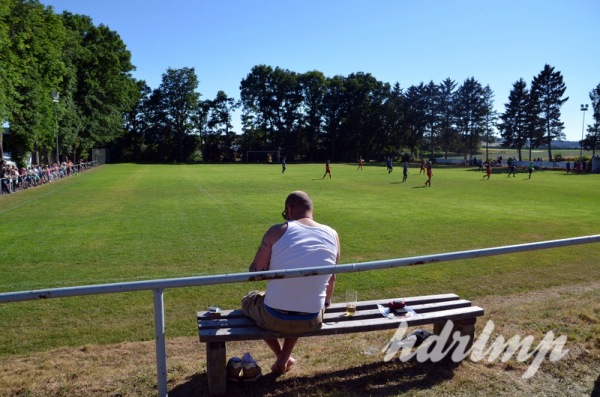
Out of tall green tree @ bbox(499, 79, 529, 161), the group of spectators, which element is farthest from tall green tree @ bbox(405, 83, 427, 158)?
the group of spectators

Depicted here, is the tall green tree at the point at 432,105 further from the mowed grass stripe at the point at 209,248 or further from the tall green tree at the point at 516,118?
the mowed grass stripe at the point at 209,248

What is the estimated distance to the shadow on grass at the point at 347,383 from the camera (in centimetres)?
360

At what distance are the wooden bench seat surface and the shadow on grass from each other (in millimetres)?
371

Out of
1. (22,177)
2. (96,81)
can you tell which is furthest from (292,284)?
(96,81)

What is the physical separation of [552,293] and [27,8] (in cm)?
3761

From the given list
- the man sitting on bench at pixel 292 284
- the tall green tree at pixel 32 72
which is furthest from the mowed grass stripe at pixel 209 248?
the tall green tree at pixel 32 72

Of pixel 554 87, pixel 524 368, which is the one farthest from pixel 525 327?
pixel 554 87

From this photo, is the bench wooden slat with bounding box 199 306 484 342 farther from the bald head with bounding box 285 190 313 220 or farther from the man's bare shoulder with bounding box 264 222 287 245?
the bald head with bounding box 285 190 313 220

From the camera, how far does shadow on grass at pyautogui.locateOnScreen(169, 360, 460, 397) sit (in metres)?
3.60

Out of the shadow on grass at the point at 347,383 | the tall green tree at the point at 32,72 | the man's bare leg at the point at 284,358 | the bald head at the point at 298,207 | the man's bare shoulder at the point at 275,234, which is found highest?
the tall green tree at the point at 32,72

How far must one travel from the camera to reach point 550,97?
2965 inches

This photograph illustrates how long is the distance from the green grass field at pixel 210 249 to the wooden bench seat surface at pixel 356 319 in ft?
4.40

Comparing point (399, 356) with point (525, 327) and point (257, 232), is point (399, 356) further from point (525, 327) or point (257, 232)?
point (257, 232)

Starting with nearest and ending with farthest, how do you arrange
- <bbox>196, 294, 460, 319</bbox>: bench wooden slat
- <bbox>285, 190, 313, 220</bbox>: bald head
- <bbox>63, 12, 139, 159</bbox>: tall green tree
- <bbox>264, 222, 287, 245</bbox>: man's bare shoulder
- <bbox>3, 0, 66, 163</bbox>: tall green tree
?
<bbox>264, 222, 287, 245</bbox>: man's bare shoulder, <bbox>285, 190, 313, 220</bbox>: bald head, <bbox>196, 294, 460, 319</bbox>: bench wooden slat, <bbox>3, 0, 66, 163</bbox>: tall green tree, <bbox>63, 12, 139, 159</bbox>: tall green tree
